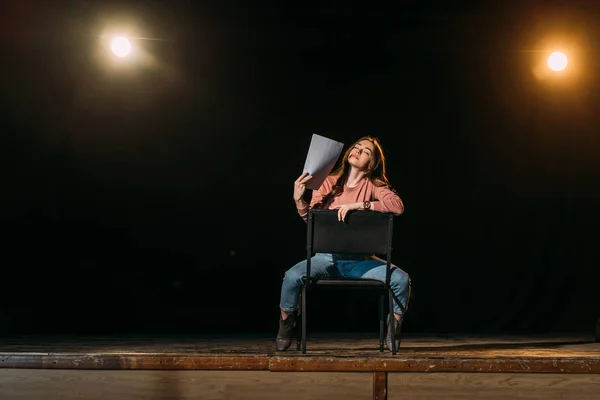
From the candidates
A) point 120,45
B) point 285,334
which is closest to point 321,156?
point 285,334

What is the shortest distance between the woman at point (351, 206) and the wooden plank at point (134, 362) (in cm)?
29

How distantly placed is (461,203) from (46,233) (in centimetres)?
326

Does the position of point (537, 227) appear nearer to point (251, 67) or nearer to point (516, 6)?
point (516, 6)

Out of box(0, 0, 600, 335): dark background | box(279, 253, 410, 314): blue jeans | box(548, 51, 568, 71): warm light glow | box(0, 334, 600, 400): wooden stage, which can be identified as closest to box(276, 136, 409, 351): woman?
box(279, 253, 410, 314): blue jeans

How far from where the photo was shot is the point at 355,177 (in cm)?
349

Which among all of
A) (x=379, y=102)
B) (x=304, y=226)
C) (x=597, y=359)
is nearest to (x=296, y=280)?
(x=597, y=359)

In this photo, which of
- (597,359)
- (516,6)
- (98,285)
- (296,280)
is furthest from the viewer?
(98,285)

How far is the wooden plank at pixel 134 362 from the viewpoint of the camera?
2984 millimetres

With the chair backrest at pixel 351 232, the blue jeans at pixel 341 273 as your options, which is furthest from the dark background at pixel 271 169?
the chair backrest at pixel 351 232

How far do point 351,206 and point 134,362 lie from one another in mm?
1142

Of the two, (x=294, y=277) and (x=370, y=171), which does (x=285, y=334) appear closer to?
(x=294, y=277)

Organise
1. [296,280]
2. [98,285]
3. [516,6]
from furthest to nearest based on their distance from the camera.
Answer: [98,285] → [516,6] → [296,280]

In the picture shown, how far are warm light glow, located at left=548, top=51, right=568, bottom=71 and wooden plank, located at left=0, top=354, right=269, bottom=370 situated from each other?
3601mm

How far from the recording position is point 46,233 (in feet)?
18.2
